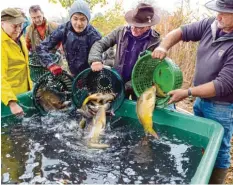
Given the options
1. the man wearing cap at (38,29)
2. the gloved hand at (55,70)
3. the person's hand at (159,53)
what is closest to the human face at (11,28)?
the gloved hand at (55,70)

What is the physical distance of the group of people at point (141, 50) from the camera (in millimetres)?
3510

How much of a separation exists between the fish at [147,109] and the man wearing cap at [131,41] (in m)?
0.69

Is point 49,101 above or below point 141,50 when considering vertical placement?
below

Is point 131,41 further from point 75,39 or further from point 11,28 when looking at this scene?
point 11,28

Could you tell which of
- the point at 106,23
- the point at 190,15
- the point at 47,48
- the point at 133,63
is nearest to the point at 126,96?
the point at 133,63

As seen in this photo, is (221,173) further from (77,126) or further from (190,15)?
(190,15)

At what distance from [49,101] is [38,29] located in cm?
227

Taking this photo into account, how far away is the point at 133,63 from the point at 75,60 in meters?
0.87

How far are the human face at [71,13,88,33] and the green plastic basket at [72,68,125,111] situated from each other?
A: 24.6 inches

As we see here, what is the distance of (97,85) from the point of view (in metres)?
4.74

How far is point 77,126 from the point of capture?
4.25m

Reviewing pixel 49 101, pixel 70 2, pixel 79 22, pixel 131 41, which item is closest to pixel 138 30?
pixel 131 41

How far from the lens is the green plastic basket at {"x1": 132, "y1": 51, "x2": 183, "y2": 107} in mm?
4152

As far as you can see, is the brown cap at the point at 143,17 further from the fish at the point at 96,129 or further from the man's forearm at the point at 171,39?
the fish at the point at 96,129
